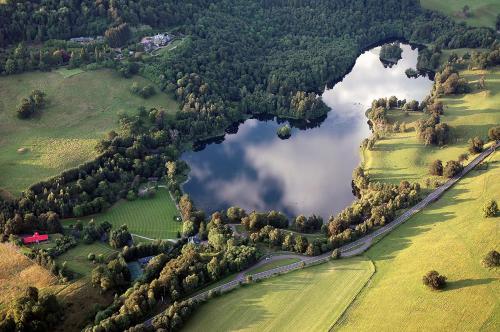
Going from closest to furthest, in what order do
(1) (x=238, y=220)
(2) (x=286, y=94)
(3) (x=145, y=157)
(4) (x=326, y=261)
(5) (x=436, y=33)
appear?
(4) (x=326, y=261), (1) (x=238, y=220), (3) (x=145, y=157), (2) (x=286, y=94), (5) (x=436, y=33)

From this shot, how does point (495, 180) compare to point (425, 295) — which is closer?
point (425, 295)

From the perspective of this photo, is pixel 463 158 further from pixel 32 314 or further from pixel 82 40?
pixel 82 40

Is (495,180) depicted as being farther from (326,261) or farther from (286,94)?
(286,94)

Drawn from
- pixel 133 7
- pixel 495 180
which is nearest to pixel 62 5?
pixel 133 7

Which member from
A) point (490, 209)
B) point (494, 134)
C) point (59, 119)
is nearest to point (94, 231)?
point (59, 119)

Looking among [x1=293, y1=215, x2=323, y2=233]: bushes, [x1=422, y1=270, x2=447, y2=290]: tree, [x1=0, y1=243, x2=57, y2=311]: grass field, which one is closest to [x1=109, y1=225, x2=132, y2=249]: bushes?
[x1=0, y1=243, x2=57, y2=311]: grass field

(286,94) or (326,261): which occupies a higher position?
(286,94)

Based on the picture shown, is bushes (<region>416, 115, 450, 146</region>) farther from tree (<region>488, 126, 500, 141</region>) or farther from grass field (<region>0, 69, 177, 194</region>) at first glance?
grass field (<region>0, 69, 177, 194</region>)
